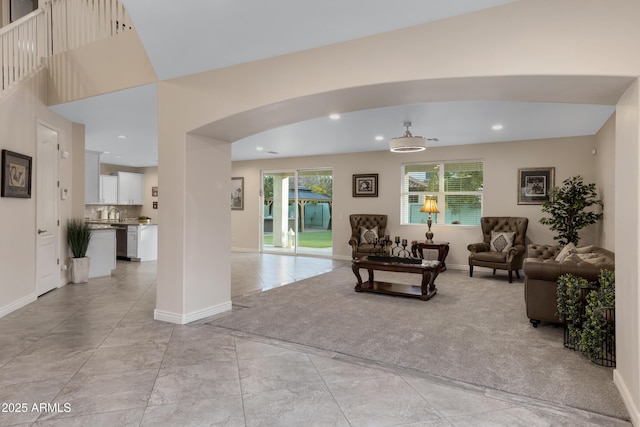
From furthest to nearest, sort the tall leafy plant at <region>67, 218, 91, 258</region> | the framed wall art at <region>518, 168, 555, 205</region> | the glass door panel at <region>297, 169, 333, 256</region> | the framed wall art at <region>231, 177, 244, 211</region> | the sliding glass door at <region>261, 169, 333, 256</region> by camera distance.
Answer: the framed wall art at <region>231, 177, 244, 211</region> → the sliding glass door at <region>261, 169, 333, 256</region> → the glass door panel at <region>297, 169, 333, 256</region> → the framed wall art at <region>518, 168, 555, 205</region> → the tall leafy plant at <region>67, 218, 91, 258</region>

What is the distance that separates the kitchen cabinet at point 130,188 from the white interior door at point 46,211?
17.7 ft

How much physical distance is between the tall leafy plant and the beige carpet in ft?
9.03

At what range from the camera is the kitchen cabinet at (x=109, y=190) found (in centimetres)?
989

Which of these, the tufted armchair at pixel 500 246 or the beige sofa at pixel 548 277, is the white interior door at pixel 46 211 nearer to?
the beige sofa at pixel 548 277

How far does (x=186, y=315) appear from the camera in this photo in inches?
151

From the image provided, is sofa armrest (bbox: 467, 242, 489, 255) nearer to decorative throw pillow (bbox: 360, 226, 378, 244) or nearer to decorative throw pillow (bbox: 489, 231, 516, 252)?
decorative throw pillow (bbox: 489, 231, 516, 252)

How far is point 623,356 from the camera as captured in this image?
7.82 ft

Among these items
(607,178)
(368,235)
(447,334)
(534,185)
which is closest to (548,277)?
(447,334)

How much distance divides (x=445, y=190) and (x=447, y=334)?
464 centimetres

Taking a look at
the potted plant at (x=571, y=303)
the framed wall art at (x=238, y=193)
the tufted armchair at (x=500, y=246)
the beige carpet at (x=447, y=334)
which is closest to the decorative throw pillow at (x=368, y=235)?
the tufted armchair at (x=500, y=246)

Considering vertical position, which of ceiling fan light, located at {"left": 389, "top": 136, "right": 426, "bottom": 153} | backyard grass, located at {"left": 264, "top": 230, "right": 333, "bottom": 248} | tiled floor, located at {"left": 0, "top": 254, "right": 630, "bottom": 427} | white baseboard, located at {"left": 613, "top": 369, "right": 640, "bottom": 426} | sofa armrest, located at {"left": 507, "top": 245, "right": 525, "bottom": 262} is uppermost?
ceiling fan light, located at {"left": 389, "top": 136, "right": 426, "bottom": 153}

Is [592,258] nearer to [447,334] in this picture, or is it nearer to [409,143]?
[447,334]

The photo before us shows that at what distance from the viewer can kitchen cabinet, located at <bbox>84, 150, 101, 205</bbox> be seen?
695 centimetres

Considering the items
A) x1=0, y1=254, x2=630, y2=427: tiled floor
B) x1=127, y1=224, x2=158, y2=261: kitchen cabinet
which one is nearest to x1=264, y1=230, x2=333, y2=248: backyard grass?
x1=127, y1=224, x2=158, y2=261: kitchen cabinet
